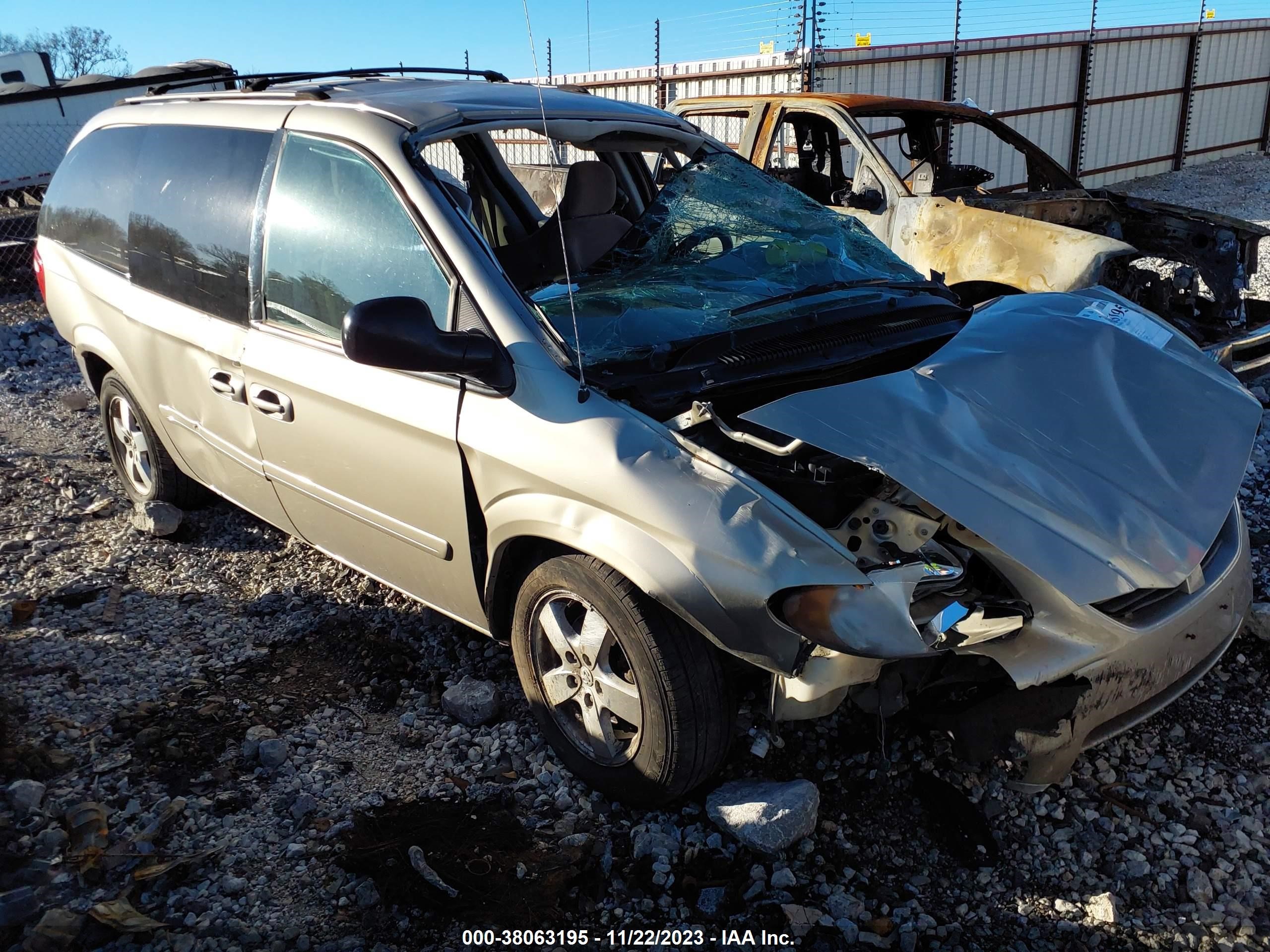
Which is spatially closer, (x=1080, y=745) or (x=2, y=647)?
(x=1080, y=745)

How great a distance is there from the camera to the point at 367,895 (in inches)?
94.8

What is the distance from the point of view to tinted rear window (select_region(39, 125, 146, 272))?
4035mm

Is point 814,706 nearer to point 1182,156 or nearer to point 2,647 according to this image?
point 2,647

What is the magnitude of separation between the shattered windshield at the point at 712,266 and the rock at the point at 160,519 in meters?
2.39

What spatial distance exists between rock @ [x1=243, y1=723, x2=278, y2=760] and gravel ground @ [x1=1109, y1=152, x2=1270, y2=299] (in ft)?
43.9

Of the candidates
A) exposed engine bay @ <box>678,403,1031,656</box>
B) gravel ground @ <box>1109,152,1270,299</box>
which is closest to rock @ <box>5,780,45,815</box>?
exposed engine bay @ <box>678,403,1031,656</box>

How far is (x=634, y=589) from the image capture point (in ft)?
7.97

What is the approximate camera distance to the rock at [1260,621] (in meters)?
3.25

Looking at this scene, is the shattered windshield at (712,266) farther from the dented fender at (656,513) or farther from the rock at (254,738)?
the rock at (254,738)

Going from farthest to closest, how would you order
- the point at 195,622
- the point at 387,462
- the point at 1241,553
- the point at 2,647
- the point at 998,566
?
1. the point at 195,622
2. the point at 2,647
3. the point at 387,462
4. the point at 1241,553
5. the point at 998,566

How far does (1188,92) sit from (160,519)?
1979 cm

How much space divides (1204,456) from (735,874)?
66.3 inches

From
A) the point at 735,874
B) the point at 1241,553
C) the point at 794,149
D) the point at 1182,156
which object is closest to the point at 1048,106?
the point at 1182,156

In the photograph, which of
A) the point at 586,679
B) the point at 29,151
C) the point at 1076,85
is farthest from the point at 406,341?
the point at 1076,85
